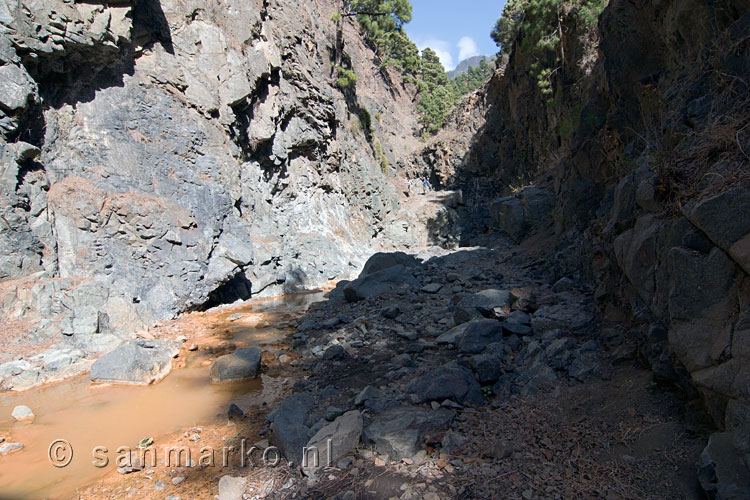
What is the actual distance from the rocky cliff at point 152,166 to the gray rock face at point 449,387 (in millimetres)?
6746

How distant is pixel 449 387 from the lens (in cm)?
432

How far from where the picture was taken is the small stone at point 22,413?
5812 millimetres

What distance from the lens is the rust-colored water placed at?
4426 millimetres

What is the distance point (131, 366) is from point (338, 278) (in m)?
11.0

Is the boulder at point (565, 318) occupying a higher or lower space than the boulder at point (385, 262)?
lower

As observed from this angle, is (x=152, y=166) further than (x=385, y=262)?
No

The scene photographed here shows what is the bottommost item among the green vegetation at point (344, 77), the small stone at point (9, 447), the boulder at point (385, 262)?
the small stone at point (9, 447)

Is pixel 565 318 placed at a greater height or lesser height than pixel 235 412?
greater

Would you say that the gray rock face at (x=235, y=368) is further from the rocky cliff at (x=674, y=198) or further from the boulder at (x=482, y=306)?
the rocky cliff at (x=674, y=198)

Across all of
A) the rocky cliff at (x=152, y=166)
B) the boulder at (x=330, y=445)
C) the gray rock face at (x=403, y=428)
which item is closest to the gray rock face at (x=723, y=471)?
the gray rock face at (x=403, y=428)

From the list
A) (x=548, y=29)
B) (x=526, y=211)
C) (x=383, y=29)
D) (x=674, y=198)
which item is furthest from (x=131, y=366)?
(x=383, y=29)

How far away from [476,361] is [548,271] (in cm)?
483

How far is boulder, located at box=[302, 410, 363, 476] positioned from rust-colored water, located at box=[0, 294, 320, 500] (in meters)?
1.83

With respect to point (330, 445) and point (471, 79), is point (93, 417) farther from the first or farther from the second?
point (471, 79)
